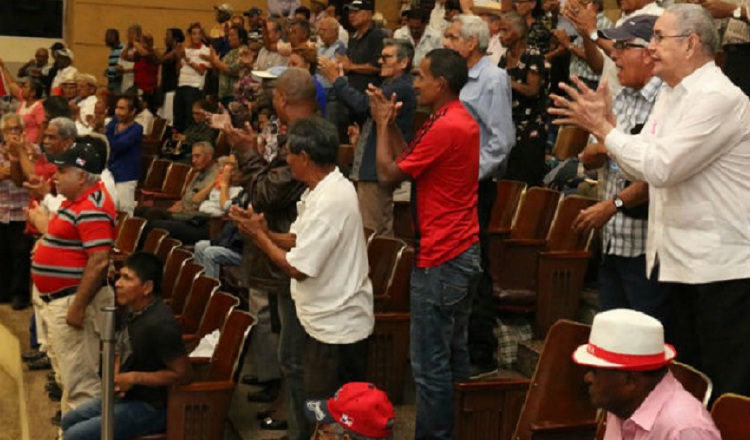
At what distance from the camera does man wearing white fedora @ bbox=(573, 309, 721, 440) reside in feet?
9.10

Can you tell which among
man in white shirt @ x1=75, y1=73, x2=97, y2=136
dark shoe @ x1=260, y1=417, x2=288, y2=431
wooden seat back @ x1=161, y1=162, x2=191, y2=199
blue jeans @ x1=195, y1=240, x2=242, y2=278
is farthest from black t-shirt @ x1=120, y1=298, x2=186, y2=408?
man in white shirt @ x1=75, y1=73, x2=97, y2=136

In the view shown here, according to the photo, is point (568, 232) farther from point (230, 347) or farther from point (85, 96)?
point (85, 96)

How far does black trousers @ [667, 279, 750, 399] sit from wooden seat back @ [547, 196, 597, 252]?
1.98 meters

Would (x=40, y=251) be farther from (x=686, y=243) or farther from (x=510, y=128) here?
(x=686, y=243)

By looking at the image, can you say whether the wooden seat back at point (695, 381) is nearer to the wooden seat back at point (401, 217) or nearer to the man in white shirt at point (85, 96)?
the wooden seat back at point (401, 217)

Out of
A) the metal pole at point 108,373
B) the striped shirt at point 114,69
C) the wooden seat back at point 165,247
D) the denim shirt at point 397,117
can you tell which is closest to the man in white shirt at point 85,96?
the striped shirt at point 114,69

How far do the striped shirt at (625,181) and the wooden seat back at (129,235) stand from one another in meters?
4.18

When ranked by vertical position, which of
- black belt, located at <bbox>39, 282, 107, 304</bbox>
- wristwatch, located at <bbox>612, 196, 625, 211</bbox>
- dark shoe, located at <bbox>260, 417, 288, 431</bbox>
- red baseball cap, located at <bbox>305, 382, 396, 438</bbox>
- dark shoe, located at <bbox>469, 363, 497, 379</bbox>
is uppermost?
wristwatch, located at <bbox>612, 196, 625, 211</bbox>

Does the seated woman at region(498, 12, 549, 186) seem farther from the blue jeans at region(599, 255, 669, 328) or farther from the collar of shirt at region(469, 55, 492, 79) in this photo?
the blue jeans at region(599, 255, 669, 328)

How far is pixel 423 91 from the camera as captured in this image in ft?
14.2

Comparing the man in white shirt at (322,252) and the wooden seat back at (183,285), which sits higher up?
the man in white shirt at (322,252)

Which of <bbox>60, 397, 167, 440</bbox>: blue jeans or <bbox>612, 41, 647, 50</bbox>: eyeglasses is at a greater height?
<bbox>612, 41, 647, 50</bbox>: eyeglasses

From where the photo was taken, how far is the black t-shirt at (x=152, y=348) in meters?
4.65

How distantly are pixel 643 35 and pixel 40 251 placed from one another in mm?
2824
